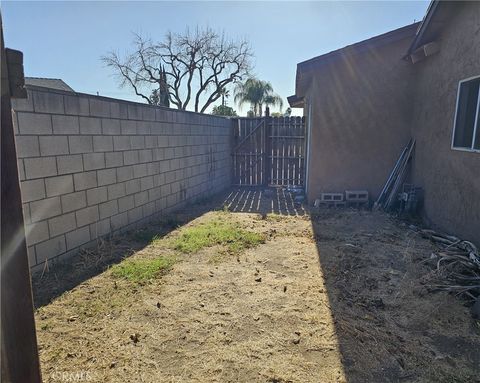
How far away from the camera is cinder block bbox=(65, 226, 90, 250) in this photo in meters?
3.81

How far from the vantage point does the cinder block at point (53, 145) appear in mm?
3386

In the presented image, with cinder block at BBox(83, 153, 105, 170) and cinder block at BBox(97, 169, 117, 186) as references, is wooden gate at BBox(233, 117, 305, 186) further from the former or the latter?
cinder block at BBox(83, 153, 105, 170)

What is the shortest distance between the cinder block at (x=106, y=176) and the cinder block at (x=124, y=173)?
10 centimetres

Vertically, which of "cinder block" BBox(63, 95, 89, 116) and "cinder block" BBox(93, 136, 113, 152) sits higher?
"cinder block" BBox(63, 95, 89, 116)

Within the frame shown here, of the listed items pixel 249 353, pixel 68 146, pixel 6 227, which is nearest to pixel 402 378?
pixel 249 353

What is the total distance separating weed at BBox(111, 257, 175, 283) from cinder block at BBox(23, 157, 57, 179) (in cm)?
133

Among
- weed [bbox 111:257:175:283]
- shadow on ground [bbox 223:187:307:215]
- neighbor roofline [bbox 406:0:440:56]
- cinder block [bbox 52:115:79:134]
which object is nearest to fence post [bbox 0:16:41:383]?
weed [bbox 111:257:175:283]

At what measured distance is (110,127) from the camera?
4.51 meters

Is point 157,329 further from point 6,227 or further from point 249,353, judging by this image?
point 6,227

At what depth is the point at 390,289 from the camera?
10.8 ft

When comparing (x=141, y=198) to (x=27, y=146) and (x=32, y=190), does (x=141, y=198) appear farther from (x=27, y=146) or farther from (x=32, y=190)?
(x=27, y=146)

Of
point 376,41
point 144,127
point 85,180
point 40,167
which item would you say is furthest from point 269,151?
point 40,167

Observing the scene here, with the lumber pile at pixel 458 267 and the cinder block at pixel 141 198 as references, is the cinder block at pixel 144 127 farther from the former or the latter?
the lumber pile at pixel 458 267

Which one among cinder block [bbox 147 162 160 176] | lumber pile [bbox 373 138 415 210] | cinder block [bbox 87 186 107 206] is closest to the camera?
cinder block [bbox 87 186 107 206]
